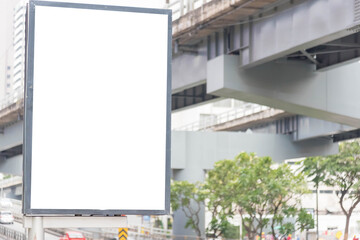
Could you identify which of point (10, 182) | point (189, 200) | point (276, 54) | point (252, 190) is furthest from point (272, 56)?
point (10, 182)

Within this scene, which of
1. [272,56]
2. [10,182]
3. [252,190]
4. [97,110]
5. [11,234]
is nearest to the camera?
[97,110]

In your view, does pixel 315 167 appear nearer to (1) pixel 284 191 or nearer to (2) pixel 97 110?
(1) pixel 284 191

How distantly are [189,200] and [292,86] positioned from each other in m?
26.9

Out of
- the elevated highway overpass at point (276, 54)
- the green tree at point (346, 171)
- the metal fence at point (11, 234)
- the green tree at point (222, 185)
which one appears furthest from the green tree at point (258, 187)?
the metal fence at point (11, 234)

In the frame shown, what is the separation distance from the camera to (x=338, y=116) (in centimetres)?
3212

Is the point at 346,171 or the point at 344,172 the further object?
the point at 344,172

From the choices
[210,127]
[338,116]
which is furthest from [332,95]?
[210,127]

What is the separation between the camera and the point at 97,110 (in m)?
13.0

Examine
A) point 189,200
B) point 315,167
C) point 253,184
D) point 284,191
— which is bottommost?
point 189,200

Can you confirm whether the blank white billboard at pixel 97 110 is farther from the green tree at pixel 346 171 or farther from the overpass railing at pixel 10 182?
the overpass railing at pixel 10 182

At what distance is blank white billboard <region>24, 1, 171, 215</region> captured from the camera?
12.7 m

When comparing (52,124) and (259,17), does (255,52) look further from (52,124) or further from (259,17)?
(52,124)

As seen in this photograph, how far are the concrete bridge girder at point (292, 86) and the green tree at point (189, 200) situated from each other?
22981 millimetres

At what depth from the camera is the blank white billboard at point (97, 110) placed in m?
12.7
